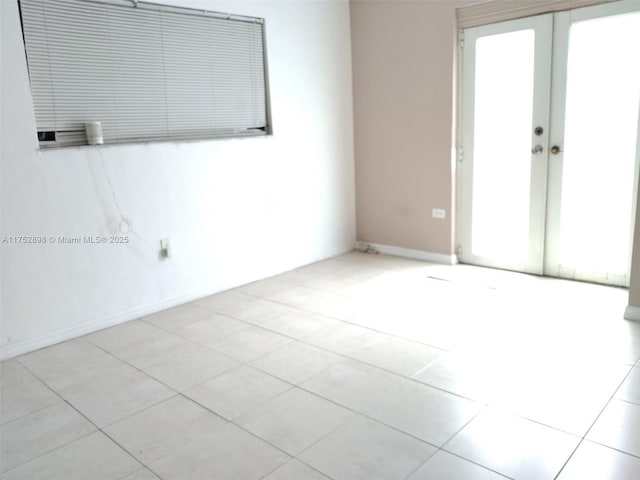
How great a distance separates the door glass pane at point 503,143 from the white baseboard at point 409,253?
316 mm

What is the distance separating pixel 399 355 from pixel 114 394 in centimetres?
147

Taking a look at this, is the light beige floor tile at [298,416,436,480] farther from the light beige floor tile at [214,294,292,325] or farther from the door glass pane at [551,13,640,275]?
the door glass pane at [551,13,640,275]

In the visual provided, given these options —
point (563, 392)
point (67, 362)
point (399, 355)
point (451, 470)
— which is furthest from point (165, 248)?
point (563, 392)

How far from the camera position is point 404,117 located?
4.73m

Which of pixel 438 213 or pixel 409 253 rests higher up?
pixel 438 213

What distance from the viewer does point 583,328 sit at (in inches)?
125

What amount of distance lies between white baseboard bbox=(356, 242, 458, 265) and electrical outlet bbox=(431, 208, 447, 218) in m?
0.34

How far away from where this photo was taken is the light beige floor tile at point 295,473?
1.96m

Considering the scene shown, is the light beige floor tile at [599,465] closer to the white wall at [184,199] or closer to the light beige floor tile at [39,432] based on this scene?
A: the light beige floor tile at [39,432]

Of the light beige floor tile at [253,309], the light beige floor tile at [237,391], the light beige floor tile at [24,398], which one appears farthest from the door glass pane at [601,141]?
the light beige floor tile at [24,398]

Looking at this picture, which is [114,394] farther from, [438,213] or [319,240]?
[438,213]

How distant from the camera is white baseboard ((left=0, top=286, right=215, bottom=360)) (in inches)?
123

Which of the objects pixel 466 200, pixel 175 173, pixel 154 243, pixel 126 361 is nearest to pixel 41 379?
pixel 126 361

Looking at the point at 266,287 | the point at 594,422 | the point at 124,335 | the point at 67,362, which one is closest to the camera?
the point at 594,422
